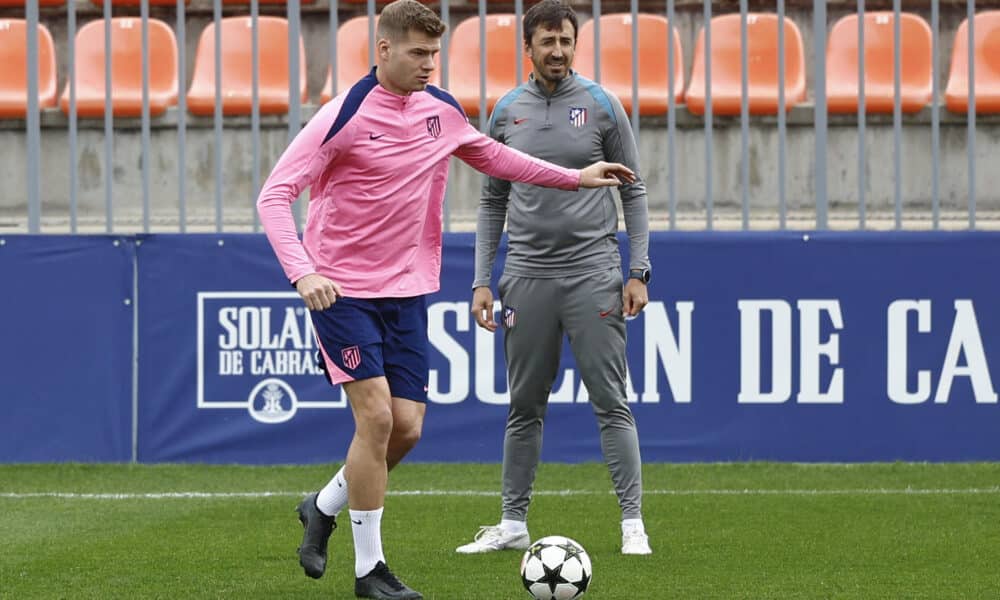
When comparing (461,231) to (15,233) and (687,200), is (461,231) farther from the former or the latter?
(15,233)

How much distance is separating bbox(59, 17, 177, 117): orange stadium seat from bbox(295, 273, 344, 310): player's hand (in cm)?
456

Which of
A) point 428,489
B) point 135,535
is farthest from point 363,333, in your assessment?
point 428,489

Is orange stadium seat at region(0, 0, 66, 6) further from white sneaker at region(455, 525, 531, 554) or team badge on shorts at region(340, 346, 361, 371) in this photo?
team badge on shorts at region(340, 346, 361, 371)

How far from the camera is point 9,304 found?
8.38 m

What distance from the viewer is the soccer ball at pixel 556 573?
15.1 feet

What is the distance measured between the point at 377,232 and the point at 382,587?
1.02m

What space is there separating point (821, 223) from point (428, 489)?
2.44 meters

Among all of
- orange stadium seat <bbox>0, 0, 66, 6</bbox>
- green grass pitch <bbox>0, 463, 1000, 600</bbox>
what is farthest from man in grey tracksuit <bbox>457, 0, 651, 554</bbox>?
orange stadium seat <bbox>0, 0, 66, 6</bbox>

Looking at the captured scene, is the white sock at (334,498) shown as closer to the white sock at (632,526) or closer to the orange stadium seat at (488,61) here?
the white sock at (632,526)

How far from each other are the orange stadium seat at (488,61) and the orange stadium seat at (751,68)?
1.00 meters

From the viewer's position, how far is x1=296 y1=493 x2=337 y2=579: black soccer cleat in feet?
16.2

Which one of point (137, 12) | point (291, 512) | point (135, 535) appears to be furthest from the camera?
point (137, 12)

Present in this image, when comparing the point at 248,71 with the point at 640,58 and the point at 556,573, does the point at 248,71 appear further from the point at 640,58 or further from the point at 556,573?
the point at 556,573

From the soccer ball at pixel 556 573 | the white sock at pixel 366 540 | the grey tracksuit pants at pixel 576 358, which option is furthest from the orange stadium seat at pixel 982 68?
the white sock at pixel 366 540
